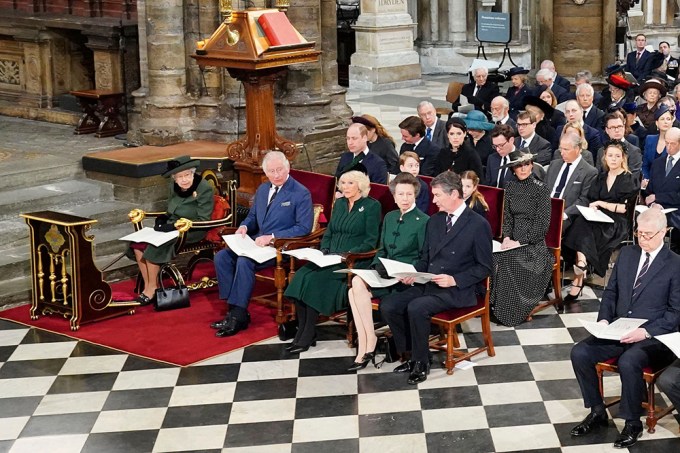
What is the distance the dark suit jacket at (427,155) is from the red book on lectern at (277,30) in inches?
52.7

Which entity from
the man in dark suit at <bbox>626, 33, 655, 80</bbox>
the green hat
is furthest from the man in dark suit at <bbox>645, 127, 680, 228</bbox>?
the man in dark suit at <bbox>626, 33, 655, 80</bbox>

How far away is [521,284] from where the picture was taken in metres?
9.37

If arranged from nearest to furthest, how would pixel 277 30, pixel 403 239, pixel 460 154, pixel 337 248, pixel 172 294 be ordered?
pixel 403 239, pixel 337 248, pixel 172 294, pixel 460 154, pixel 277 30

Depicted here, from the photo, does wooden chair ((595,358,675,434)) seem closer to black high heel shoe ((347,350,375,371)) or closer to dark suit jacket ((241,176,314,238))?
black high heel shoe ((347,350,375,371))

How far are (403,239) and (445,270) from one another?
41 cm

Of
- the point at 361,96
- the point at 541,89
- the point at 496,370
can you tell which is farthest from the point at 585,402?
the point at 361,96

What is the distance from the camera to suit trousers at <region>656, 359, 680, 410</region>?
690 centimetres

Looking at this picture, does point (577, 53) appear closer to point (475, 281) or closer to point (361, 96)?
point (361, 96)

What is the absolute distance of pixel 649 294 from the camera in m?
7.28

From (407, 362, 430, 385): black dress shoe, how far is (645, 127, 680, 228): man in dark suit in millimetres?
3066

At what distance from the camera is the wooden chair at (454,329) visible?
27.0 feet

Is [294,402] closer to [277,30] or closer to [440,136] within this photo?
[277,30]

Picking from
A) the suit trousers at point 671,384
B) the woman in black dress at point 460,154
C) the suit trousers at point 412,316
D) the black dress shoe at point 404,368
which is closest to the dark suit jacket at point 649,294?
the suit trousers at point 671,384

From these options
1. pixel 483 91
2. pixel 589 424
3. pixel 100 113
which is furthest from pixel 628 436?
pixel 100 113
